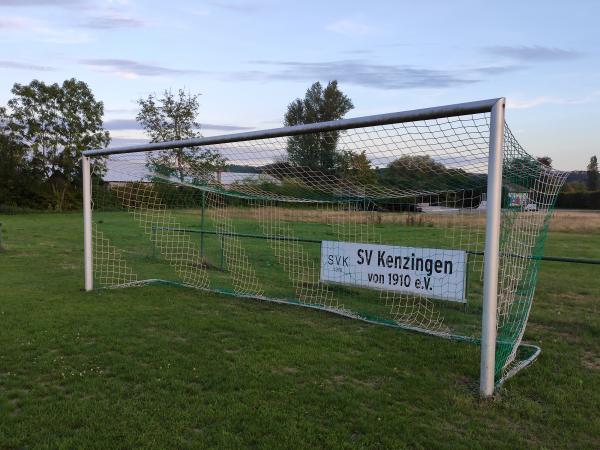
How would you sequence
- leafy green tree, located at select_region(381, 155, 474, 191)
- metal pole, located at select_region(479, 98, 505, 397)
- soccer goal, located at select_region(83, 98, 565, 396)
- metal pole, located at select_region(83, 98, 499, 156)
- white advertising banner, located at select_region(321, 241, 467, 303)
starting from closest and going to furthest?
1. metal pole, located at select_region(479, 98, 505, 397)
2. metal pole, located at select_region(83, 98, 499, 156)
3. soccer goal, located at select_region(83, 98, 565, 396)
4. leafy green tree, located at select_region(381, 155, 474, 191)
5. white advertising banner, located at select_region(321, 241, 467, 303)

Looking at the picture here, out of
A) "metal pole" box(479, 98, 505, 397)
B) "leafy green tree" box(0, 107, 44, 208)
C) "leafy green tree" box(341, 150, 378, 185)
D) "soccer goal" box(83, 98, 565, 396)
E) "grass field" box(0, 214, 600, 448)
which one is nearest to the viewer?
"grass field" box(0, 214, 600, 448)

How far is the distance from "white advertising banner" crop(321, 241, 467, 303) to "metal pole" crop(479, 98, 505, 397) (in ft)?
7.19

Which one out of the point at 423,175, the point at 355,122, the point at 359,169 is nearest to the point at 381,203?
the point at 359,169

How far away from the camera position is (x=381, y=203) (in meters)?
9.08

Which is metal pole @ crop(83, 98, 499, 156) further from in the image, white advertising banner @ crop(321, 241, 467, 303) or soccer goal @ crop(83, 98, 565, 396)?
white advertising banner @ crop(321, 241, 467, 303)

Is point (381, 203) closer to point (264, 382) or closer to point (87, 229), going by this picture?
point (87, 229)

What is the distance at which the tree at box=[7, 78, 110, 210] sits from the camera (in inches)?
1519

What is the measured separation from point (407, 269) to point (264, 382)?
9.61ft

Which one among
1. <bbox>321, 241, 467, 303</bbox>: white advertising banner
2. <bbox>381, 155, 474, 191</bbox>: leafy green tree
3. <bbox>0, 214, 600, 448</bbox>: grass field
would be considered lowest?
<bbox>0, 214, 600, 448</bbox>: grass field

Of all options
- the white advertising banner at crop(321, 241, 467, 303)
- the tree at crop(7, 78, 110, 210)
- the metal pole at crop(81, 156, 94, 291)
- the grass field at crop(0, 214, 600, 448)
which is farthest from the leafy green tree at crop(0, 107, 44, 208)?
the white advertising banner at crop(321, 241, 467, 303)

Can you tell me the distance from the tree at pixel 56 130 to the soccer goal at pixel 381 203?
30.0 metres

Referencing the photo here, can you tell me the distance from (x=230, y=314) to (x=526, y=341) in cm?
374

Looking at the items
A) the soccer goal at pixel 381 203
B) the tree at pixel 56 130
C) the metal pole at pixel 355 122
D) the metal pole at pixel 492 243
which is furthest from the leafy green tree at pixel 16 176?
the metal pole at pixel 492 243

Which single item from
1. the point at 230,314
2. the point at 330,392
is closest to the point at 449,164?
the point at 330,392
